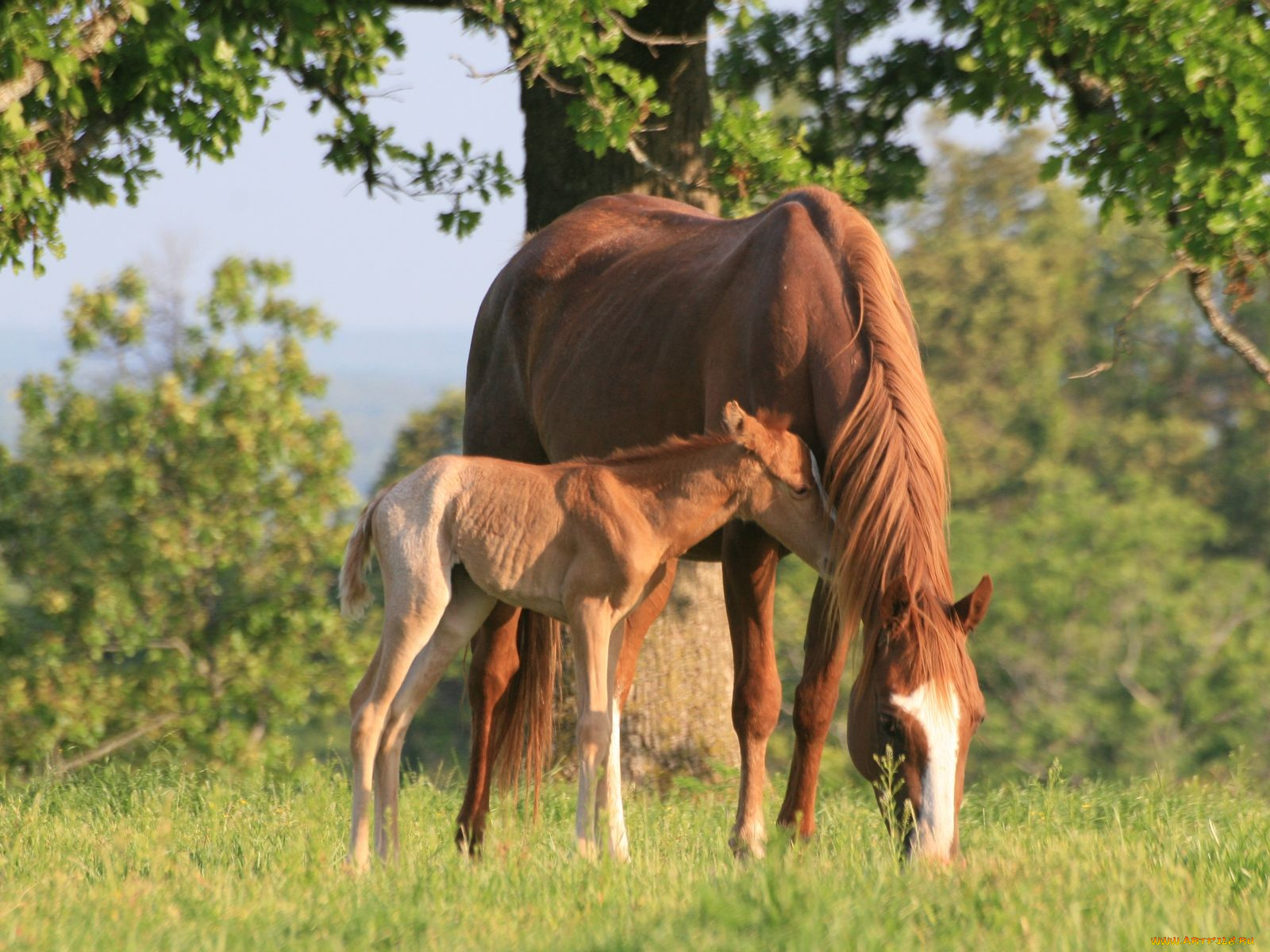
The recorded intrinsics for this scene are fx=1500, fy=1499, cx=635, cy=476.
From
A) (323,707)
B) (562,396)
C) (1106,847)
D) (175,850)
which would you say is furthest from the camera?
(323,707)

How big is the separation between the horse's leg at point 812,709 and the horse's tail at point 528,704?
4.88ft

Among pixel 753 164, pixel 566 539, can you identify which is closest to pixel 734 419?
pixel 566 539

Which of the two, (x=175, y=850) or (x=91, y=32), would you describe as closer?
(x=175, y=850)

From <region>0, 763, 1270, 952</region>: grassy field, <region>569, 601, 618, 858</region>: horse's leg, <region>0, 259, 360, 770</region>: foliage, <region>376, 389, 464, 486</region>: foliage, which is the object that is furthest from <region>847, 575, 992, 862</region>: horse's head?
<region>376, 389, 464, 486</region>: foliage

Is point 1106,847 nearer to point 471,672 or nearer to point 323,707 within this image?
point 471,672

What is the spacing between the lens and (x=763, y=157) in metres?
7.86

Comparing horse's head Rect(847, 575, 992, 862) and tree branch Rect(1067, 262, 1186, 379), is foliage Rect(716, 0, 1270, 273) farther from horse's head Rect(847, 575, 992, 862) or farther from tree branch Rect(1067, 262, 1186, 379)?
horse's head Rect(847, 575, 992, 862)

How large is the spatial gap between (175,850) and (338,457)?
46.3 feet

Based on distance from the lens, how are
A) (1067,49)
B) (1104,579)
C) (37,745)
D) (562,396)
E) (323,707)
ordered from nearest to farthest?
(562,396)
(1067,49)
(37,745)
(323,707)
(1104,579)

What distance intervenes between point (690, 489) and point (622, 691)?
118 centimetres

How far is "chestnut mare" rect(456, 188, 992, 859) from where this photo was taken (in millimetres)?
4527

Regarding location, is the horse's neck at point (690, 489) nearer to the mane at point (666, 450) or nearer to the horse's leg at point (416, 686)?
the mane at point (666, 450)

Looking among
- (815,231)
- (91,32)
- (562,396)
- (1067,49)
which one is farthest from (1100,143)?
(91,32)

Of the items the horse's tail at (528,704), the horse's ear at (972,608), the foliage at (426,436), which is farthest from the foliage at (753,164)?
the foliage at (426,436)
